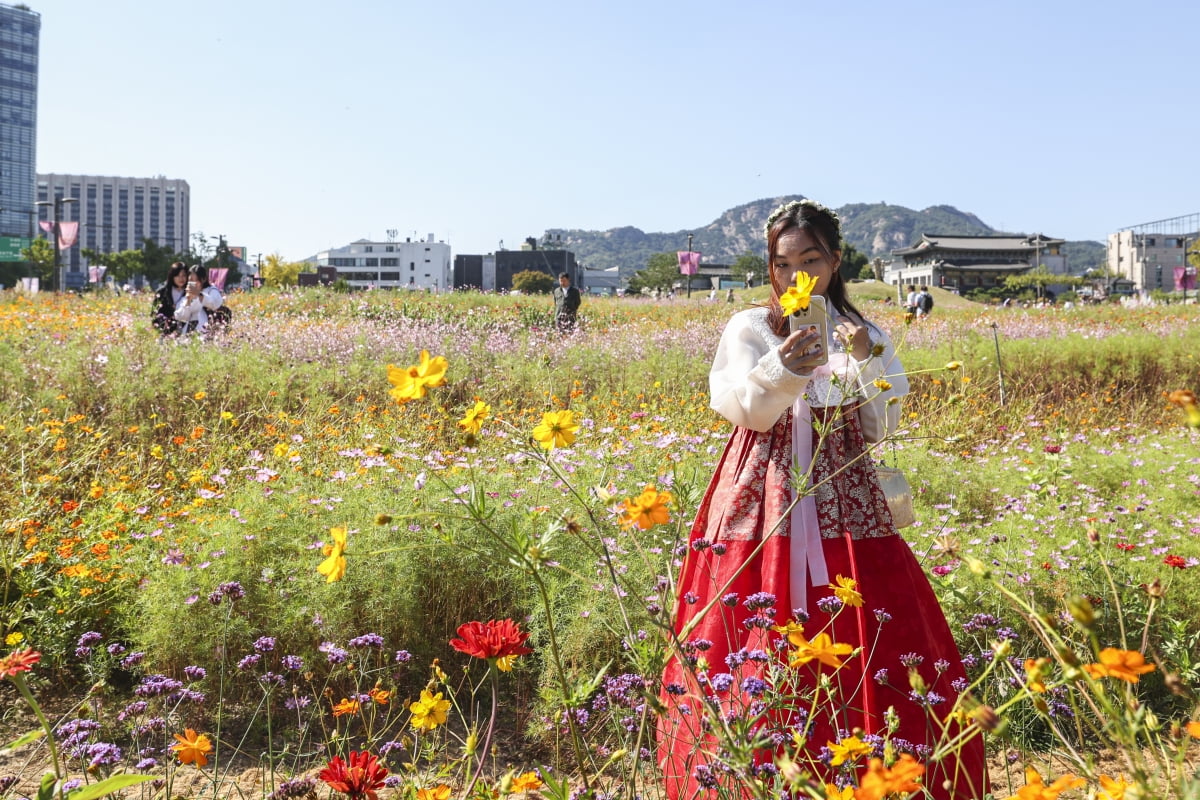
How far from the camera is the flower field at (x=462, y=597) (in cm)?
102

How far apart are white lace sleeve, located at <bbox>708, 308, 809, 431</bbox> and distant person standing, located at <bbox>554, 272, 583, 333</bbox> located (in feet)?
24.9

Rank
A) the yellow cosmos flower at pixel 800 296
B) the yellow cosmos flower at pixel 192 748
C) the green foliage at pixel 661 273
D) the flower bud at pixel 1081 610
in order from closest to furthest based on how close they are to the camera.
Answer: the flower bud at pixel 1081 610 → the yellow cosmos flower at pixel 192 748 → the yellow cosmos flower at pixel 800 296 → the green foliage at pixel 661 273

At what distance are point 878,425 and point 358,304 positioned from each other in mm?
Result: 12207

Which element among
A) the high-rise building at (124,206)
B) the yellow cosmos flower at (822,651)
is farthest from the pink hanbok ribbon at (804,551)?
the high-rise building at (124,206)

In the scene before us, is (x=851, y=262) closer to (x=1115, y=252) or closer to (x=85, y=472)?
(x=1115, y=252)

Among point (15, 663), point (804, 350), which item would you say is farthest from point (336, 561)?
point (804, 350)

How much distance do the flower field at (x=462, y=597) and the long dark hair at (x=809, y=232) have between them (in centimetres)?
37

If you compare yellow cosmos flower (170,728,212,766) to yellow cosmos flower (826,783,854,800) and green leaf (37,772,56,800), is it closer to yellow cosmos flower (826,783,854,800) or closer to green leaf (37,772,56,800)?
green leaf (37,772,56,800)

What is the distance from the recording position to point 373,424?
4.79m

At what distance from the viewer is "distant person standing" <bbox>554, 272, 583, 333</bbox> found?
9.79 meters

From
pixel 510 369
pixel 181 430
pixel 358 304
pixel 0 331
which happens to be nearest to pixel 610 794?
pixel 181 430

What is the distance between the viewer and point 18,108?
121500mm

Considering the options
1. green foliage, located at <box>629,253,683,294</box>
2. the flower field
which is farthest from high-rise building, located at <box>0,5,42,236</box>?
the flower field

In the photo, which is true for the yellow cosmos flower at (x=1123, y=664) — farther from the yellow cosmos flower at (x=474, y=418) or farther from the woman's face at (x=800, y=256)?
the woman's face at (x=800, y=256)
